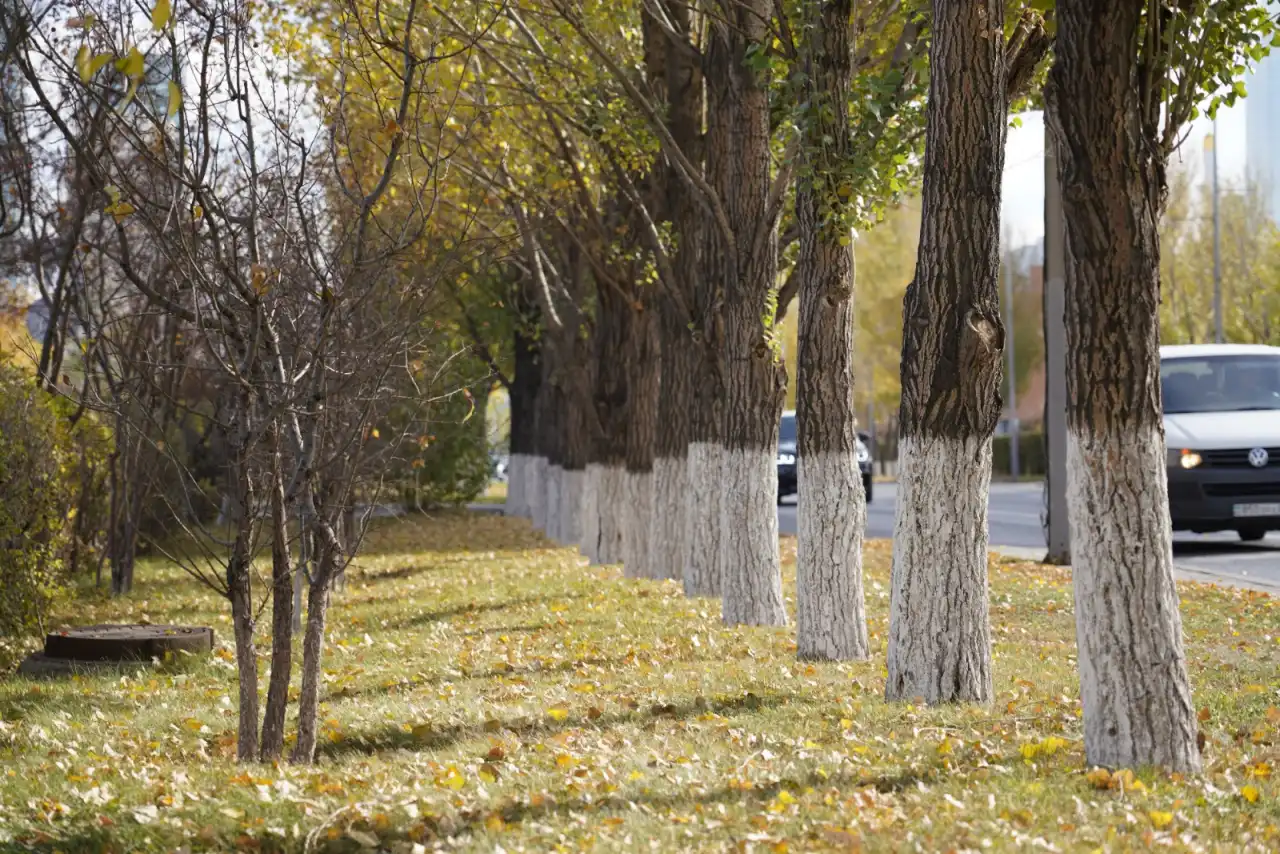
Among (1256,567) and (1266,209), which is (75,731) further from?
(1266,209)

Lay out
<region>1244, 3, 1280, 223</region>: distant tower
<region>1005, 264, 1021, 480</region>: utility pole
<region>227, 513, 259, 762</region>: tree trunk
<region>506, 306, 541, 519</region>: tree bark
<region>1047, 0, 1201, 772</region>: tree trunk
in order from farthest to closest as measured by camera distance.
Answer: <region>1244, 3, 1280, 223</region>: distant tower < <region>1005, 264, 1021, 480</region>: utility pole < <region>506, 306, 541, 519</region>: tree bark < <region>227, 513, 259, 762</region>: tree trunk < <region>1047, 0, 1201, 772</region>: tree trunk

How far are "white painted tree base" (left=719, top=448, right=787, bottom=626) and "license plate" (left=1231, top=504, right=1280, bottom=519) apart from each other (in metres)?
7.55

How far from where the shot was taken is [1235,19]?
682 cm

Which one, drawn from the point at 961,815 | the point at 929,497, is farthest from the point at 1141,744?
the point at 929,497

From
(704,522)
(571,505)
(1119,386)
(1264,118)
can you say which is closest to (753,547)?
(704,522)

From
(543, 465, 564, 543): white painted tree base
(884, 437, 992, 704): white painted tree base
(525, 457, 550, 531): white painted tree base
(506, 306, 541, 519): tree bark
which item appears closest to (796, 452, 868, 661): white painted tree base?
(884, 437, 992, 704): white painted tree base

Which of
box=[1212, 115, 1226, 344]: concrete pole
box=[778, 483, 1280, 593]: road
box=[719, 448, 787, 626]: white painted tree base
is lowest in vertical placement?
box=[778, 483, 1280, 593]: road

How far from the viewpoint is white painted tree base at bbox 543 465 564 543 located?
28531 millimetres

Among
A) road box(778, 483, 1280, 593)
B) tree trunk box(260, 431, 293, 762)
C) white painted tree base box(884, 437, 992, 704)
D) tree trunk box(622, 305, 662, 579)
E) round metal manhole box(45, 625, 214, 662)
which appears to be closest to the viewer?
tree trunk box(260, 431, 293, 762)

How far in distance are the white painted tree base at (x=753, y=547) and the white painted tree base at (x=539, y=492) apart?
18029 millimetres

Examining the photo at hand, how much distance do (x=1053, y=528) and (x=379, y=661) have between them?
9.41 metres

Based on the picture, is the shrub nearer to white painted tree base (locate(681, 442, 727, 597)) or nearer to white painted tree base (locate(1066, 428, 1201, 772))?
white painted tree base (locate(681, 442, 727, 597))

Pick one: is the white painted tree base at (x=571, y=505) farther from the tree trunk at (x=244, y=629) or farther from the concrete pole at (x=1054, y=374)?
the tree trunk at (x=244, y=629)

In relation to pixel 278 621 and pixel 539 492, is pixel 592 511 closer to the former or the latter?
pixel 539 492
